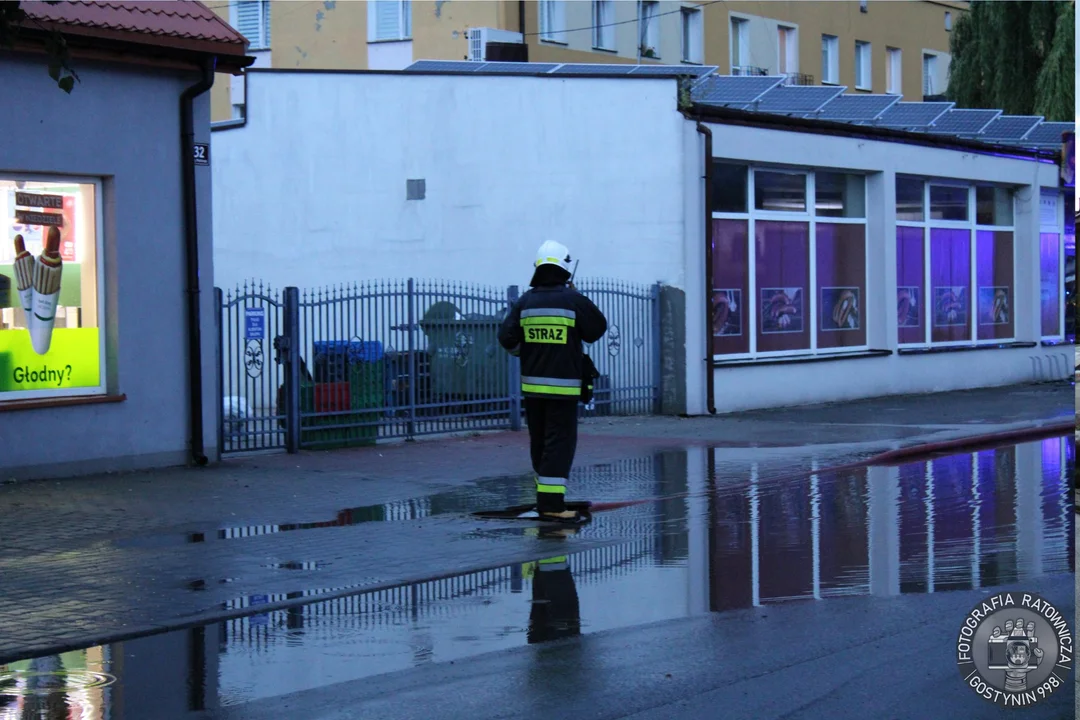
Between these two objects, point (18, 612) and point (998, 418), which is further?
point (998, 418)

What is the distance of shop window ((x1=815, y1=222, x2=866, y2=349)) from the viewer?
2259 cm

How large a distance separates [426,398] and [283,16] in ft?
70.1

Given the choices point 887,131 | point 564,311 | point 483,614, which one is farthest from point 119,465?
point 887,131

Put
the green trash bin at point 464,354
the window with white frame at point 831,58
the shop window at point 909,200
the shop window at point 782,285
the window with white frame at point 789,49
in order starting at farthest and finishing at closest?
1. the window with white frame at point 831,58
2. the window with white frame at point 789,49
3. the shop window at point 909,200
4. the shop window at point 782,285
5. the green trash bin at point 464,354

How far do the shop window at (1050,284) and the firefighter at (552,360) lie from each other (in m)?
18.9

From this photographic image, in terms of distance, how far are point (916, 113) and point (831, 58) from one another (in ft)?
61.6

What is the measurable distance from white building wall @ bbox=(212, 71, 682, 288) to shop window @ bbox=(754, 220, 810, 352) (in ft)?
7.58

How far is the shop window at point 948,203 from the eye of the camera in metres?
24.9

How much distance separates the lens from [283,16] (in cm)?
3578

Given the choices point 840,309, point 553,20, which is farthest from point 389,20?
point 840,309

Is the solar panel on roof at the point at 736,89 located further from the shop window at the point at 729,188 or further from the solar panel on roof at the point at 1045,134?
the solar panel on roof at the point at 1045,134

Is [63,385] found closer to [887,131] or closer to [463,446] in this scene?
[463,446]

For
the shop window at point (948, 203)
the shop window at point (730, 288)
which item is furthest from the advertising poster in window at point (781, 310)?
the shop window at point (948, 203)

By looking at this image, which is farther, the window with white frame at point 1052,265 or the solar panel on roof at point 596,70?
the window with white frame at point 1052,265
